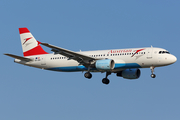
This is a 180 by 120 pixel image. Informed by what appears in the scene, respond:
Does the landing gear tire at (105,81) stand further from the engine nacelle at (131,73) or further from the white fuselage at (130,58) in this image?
the white fuselage at (130,58)

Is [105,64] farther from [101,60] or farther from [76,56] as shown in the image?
[76,56]

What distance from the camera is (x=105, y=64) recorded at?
50812mm

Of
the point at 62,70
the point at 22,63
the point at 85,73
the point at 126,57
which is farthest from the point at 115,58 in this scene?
the point at 22,63

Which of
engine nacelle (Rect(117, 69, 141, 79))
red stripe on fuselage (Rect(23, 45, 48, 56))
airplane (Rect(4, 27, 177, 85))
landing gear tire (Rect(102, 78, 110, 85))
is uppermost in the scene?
red stripe on fuselage (Rect(23, 45, 48, 56))

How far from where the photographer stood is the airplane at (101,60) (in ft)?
165

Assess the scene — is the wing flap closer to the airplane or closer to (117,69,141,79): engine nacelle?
the airplane

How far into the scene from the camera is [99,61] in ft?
170

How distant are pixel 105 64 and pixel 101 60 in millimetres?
1176

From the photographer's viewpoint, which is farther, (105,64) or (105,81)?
(105,81)

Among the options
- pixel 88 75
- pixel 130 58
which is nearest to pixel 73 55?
pixel 88 75

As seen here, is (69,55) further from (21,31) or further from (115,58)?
(21,31)

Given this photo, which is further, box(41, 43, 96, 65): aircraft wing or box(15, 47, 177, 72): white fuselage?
box(15, 47, 177, 72): white fuselage

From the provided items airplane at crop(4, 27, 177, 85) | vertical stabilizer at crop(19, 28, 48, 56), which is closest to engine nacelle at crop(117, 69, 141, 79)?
airplane at crop(4, 27, 177, 85)

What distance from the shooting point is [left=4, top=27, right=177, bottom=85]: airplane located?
165ft
